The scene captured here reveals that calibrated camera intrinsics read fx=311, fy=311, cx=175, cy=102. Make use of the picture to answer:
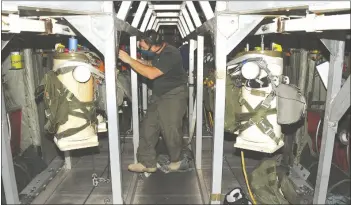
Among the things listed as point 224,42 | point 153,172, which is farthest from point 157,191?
point 224,42

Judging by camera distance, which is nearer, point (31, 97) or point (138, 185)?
point (138, 185)

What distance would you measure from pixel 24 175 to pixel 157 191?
6.60 ft

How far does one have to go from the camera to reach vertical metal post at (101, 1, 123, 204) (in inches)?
106

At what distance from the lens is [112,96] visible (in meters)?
2.81

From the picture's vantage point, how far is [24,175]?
4660 mm

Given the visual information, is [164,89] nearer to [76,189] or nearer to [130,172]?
[130,172]

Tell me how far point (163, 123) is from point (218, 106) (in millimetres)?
2174

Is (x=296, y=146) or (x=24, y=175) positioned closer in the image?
(x=24, y=175)

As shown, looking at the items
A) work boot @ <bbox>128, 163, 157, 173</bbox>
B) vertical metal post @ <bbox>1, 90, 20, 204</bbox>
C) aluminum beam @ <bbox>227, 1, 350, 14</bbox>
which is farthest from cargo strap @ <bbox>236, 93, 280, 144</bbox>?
→ vertical metal post @ <bbox>1, 90, 20, 204</bbox>

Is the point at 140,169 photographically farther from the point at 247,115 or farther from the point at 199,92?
the point at 247,115

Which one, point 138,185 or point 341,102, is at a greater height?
point 341,102

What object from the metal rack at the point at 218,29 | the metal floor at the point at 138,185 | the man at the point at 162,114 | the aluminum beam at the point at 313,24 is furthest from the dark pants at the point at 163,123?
the aluminum beam at the point at 313,24

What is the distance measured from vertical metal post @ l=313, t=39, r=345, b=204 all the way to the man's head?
2.39 meters

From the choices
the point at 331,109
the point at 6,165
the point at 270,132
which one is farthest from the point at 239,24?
the point at 6,165
